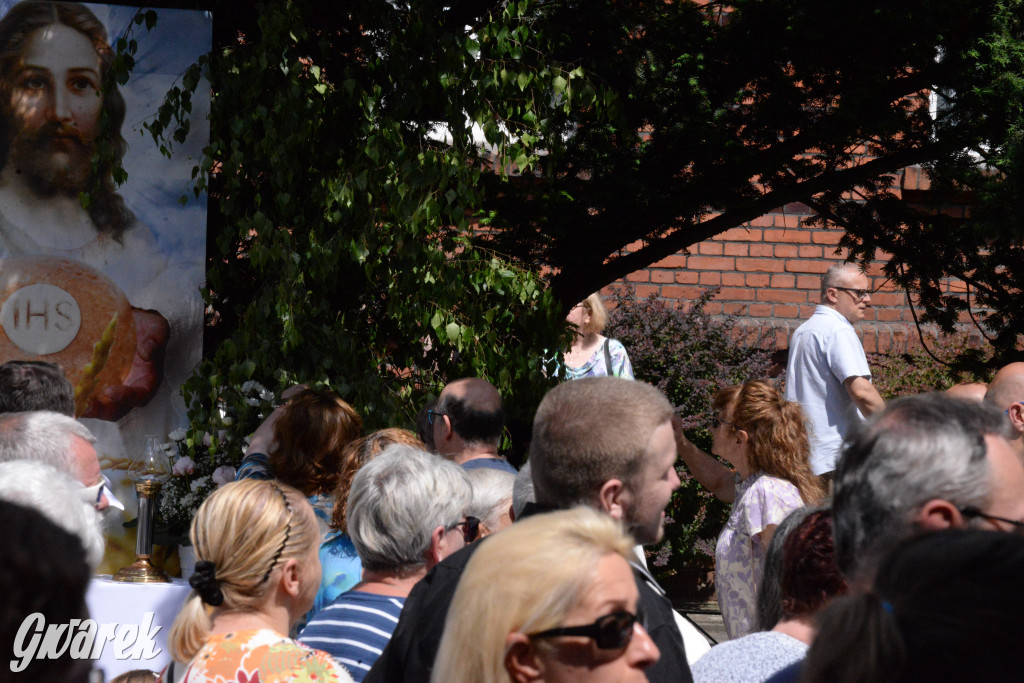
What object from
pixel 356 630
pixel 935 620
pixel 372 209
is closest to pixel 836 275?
pixel 372 209

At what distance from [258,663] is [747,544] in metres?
1.97

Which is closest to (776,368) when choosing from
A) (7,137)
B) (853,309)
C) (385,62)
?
(853,309)

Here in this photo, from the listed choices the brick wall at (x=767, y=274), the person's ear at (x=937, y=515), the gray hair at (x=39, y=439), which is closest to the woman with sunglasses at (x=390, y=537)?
the gray hair at (x=39, y=439)

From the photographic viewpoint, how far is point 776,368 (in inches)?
287

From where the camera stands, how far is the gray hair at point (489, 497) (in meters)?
3.27

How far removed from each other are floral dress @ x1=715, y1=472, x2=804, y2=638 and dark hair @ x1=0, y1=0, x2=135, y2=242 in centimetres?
309

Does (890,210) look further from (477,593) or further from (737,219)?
(477,593)

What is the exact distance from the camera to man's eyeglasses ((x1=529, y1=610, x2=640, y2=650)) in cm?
147

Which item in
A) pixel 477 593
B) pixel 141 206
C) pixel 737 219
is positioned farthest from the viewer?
pixel 737 219

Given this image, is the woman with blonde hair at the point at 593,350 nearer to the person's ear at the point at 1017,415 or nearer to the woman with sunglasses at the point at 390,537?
the person's ear at the point at 1017,415

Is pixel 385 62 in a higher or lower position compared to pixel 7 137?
higher

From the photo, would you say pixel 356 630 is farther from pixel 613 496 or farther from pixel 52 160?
pixel 52 160

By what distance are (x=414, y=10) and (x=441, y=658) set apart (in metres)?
3.51

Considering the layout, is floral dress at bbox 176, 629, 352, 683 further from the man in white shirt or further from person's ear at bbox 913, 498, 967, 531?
the man in white shirt
